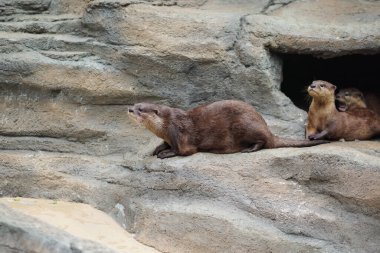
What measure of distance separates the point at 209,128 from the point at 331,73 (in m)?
2.01

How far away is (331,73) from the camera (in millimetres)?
8562

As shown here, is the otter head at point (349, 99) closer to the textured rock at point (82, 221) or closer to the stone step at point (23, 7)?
the textured rock at point (82, 221)

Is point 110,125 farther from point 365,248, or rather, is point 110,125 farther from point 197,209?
point 365,248

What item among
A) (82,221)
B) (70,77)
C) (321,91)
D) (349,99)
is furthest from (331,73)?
(82,221)

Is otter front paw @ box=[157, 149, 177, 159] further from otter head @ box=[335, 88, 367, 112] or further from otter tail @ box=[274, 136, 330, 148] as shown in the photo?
otter head @ box=[335, 88, 367, 112]

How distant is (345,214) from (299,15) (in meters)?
2.08

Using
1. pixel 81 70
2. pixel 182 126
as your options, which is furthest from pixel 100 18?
pixel 182 126

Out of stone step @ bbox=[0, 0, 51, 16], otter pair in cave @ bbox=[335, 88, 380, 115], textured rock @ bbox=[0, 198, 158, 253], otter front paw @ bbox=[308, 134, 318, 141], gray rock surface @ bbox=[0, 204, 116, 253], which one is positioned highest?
stone step @ bbox=[0, 0, 51, 16]

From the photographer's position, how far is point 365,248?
628 centimetres

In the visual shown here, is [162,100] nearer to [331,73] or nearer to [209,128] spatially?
[209,128]

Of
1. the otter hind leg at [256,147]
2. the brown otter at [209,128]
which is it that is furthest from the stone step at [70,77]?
the otter hind leg at [256,147]

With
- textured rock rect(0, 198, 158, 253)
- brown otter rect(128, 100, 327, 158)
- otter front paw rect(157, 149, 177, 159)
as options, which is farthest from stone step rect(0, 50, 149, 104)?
textured rock rect(0, 198, 158, 253)

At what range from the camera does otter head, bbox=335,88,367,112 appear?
777 centimetres

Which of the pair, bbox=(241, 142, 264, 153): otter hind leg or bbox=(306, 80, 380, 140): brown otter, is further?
bbox=(306, 80, 380, 140): brown otter
